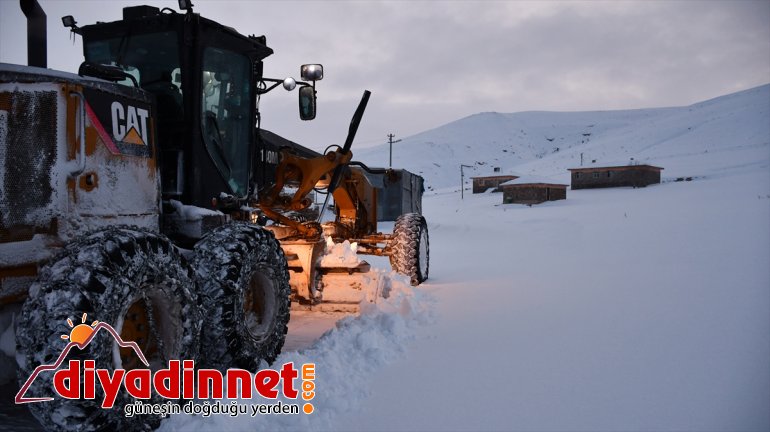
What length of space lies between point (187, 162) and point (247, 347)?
1.62 meters

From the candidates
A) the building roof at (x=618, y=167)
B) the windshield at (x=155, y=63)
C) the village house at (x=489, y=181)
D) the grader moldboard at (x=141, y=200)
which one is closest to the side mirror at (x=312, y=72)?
the grader moldboard at (x=141, y=200)

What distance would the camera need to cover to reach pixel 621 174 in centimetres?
4444

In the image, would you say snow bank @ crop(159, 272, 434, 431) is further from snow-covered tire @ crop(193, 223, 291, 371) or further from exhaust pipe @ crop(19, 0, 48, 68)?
exhaust pipe @ crop(19, 0, 48, 68)

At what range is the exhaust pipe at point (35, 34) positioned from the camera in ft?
12.1

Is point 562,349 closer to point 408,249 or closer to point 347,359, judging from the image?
point 347,359

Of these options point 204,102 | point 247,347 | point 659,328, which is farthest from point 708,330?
point 204,102

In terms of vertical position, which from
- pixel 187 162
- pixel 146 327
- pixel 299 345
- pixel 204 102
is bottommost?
pixel 299 345

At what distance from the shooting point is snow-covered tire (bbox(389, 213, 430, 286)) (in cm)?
936

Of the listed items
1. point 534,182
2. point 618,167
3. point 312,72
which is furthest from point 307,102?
point 618,167

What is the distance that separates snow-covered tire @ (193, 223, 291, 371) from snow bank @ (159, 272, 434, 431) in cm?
33

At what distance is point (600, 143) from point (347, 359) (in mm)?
111773

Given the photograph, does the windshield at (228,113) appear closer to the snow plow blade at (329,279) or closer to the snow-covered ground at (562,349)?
the snow plow blade at (329,279)

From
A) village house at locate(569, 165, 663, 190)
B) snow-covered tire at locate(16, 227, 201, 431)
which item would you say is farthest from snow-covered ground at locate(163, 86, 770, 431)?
village house at locate(569, 165, 663, 190)

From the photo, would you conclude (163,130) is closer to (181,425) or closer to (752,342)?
(181,425)
